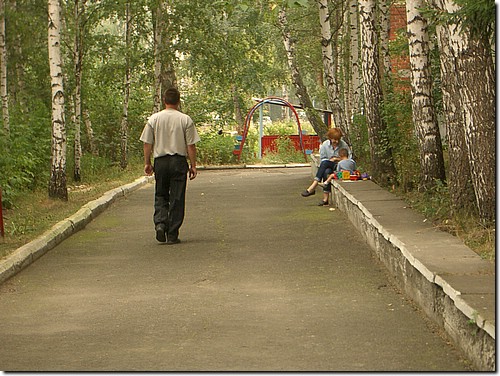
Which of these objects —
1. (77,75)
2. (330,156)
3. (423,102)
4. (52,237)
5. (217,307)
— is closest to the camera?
(217,307)

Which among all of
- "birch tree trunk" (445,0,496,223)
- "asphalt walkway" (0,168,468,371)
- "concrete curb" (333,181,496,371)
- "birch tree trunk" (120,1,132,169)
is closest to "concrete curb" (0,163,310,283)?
"asphalt walkway" (0,168,468,371)

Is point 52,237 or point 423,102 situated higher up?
point 423,102

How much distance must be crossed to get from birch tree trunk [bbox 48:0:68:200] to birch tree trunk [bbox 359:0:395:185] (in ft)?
18.3

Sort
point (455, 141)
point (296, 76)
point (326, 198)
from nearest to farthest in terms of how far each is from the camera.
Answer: point (455, 141)
point (326, 198)
point (296, 76)

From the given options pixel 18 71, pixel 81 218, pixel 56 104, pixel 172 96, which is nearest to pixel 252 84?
pixel 18 71

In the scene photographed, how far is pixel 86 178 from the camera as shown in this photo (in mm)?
28469

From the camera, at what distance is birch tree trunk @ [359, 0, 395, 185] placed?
18.8 m

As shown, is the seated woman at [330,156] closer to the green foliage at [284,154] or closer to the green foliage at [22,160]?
the green foliage at [22,160]

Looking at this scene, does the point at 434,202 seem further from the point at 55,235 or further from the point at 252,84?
the point at 252,84

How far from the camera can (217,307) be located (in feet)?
30.9

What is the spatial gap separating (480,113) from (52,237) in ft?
19.0

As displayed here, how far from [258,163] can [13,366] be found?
3289 centimetres

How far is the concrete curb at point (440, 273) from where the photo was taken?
6979 millimetres

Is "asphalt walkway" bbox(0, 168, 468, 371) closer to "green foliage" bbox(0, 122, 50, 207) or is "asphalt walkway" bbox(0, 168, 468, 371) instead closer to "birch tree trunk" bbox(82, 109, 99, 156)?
"green foliage" bbox(0, 122, 50, 207)
